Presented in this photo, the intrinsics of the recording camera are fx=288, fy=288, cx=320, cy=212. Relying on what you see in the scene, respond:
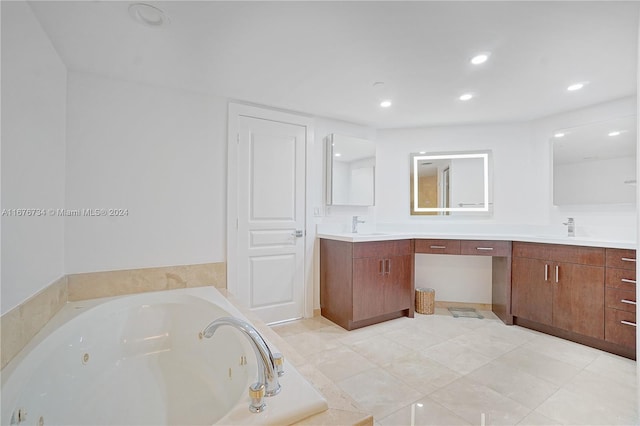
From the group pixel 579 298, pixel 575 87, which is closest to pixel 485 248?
pixel 579 298

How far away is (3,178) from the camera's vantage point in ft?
4.18

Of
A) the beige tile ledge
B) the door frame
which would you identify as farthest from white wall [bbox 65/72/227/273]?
the beige tile ledge

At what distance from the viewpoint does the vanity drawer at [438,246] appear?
295cm

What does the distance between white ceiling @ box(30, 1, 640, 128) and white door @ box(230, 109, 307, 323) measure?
397mm

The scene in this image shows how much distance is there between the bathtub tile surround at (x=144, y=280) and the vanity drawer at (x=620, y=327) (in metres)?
3.09

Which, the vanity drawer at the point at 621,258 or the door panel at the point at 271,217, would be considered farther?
the door panel at the point at 271,217

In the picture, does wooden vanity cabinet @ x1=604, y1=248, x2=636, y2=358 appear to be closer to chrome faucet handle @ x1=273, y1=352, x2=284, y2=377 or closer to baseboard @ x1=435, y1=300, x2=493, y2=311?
baseboard @ x1=435, y1=300, x2=493, y2=311

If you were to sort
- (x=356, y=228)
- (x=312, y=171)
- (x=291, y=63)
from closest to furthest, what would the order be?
(x=291, y=63)
(x=312, y=171)
(x=356, y=228)

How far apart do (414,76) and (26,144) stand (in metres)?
2.41

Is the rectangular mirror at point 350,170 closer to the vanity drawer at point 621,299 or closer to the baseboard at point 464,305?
the baseboard at point 464,305

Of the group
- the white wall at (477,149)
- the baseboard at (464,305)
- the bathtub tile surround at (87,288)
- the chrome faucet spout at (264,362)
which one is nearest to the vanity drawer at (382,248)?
the white wall at (477,149)

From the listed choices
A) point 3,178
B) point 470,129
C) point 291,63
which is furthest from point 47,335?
point 470,129

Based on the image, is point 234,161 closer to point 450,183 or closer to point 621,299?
point 450,183

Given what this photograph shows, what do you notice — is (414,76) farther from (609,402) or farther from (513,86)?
(609,402)
